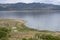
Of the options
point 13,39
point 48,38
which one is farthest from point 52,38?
point 13,39

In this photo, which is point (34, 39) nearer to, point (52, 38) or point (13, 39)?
point (52, 38)

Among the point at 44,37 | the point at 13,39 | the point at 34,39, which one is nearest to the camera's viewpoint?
the point at 34,39

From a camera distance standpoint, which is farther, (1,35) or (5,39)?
(1,35)

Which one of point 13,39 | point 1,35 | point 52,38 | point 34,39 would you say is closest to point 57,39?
point 52,38

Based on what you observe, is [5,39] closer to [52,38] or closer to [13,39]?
[13,39]

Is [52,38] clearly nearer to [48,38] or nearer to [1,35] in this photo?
[48,38]

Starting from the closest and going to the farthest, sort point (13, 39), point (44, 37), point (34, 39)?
1. point (34, 39)
2. point (44, 37)
3. point (13, 39)

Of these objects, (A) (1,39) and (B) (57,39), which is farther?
(A) (1,39)
